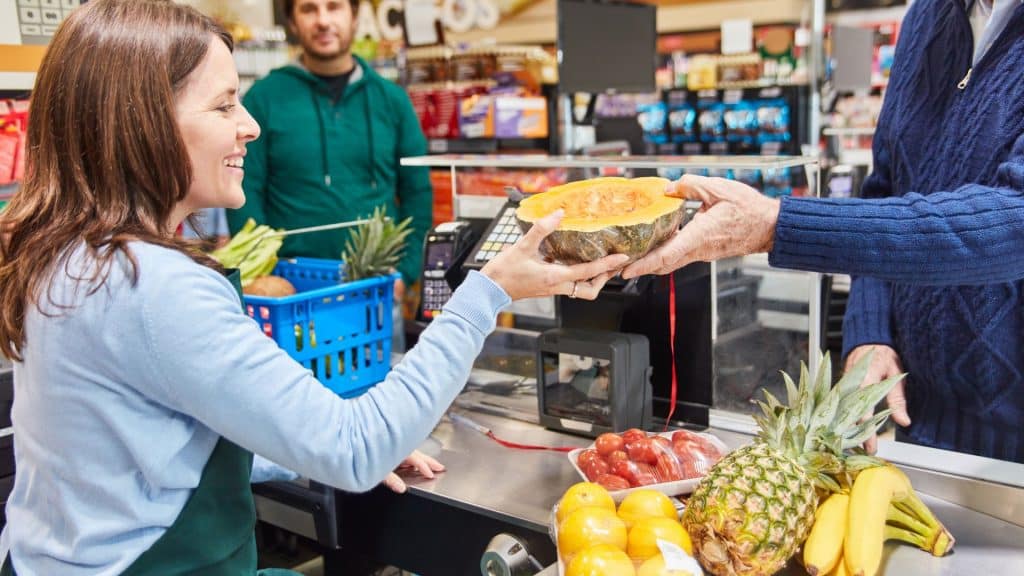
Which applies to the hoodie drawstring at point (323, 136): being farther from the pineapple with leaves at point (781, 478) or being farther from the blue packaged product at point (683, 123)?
the blue packaged product at point (683, 123)

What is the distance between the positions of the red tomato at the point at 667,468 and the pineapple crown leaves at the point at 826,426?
169 mm

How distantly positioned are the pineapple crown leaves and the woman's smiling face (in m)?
0.90

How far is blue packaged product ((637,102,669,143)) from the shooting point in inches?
227

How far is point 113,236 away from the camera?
1.28 meters

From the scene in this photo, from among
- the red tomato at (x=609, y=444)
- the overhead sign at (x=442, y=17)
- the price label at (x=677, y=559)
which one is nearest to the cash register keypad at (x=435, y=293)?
the red tomato at (x=609, y=444)

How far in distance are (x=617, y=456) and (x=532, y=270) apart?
16.3 inches

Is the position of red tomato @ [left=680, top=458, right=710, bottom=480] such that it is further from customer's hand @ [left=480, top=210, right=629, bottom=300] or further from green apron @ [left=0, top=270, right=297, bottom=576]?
green apron @ [left=0, top=270, right=297, bottom=576]

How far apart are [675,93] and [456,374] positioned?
4707 mm

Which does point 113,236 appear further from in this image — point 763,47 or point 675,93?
point 763,47

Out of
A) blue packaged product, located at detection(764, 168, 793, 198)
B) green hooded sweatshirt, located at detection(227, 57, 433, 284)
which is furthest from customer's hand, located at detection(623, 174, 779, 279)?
blue packaged product, located at detection(764, 168, 793, 198)

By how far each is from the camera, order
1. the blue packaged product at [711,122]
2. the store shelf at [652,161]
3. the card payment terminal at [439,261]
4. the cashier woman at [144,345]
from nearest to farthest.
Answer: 1. the cashier woman at [144,345]
2. the store shelf at [652,161]
3. the card payment terminal at [439,261]
4. the blue packaged product at [711,122]

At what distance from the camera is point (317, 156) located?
142 inches

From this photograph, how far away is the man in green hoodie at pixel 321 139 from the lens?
11.6 feet

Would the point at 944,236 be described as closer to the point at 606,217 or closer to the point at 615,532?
the point at 606,217
